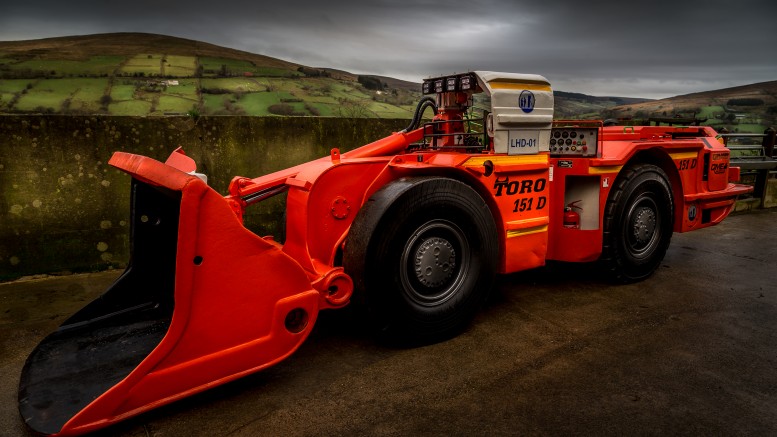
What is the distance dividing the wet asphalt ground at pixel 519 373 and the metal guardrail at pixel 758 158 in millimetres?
5101

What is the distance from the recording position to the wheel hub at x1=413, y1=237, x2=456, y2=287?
10.1ft

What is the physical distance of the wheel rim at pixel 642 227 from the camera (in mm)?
4344

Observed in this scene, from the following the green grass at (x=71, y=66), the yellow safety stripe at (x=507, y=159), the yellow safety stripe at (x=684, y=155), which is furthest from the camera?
the green grass at (x=71, y=66)

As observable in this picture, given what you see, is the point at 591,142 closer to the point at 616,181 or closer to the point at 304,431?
the point at 616,181

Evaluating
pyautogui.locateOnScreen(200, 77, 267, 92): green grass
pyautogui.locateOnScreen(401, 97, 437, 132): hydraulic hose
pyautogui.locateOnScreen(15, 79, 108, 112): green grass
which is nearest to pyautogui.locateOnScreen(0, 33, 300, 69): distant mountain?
pyautogui.locateOnScreen(200, 77, 267, 92): green grass

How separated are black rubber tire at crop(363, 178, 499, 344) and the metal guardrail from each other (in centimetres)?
684

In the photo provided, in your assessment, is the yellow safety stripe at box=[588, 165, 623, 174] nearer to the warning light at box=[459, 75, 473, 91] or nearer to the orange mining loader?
the orange mining loader

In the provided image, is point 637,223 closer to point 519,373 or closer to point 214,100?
point 519,373

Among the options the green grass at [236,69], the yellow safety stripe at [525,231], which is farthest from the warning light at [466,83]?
the green grass at [236,69]

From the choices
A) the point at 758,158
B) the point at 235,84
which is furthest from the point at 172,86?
the point at 758,158

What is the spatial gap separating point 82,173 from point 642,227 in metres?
5.30

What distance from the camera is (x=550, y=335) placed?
10.8 feet

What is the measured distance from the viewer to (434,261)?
10.3 feet

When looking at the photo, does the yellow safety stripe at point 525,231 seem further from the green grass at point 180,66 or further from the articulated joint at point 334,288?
the green grass at point 180,66
